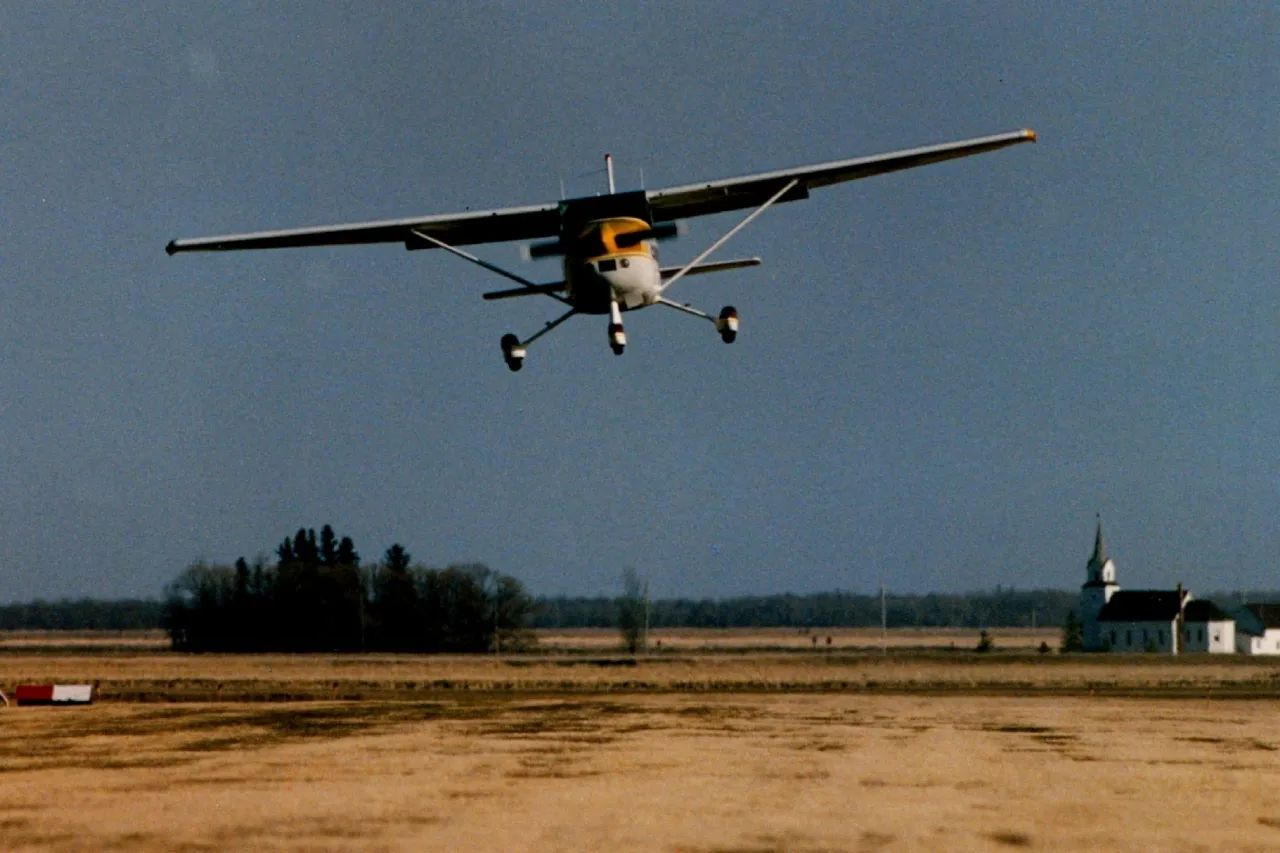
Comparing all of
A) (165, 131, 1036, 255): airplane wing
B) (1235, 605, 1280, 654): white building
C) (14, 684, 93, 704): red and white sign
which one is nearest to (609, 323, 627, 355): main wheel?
(165, 131, 1036, 255): airplane wing

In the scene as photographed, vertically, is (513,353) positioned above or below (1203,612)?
above

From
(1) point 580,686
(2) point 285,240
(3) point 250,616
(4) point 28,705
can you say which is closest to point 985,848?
(2) point 285,240

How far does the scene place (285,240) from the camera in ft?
100

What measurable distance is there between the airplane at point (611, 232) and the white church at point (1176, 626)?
8486 centimetres

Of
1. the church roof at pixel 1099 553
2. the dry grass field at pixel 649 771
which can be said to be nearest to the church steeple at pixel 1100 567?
the church roof at pixel 1099 553

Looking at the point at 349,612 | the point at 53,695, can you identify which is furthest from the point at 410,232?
the point at 349,612

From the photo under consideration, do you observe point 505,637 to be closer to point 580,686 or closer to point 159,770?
point 580,686

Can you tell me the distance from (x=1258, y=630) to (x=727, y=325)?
93.9 m

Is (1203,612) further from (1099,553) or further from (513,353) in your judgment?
(513,353)

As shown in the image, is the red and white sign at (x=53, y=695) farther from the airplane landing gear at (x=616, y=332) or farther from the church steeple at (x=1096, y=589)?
the church steeple at (x=1096, y=589)

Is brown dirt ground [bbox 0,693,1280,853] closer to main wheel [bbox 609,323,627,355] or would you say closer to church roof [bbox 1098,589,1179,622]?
main wheel [bbox 609,323,627,355]

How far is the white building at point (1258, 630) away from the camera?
109250mm

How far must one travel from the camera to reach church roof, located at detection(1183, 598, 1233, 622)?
109688mm

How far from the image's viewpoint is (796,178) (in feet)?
99.1
